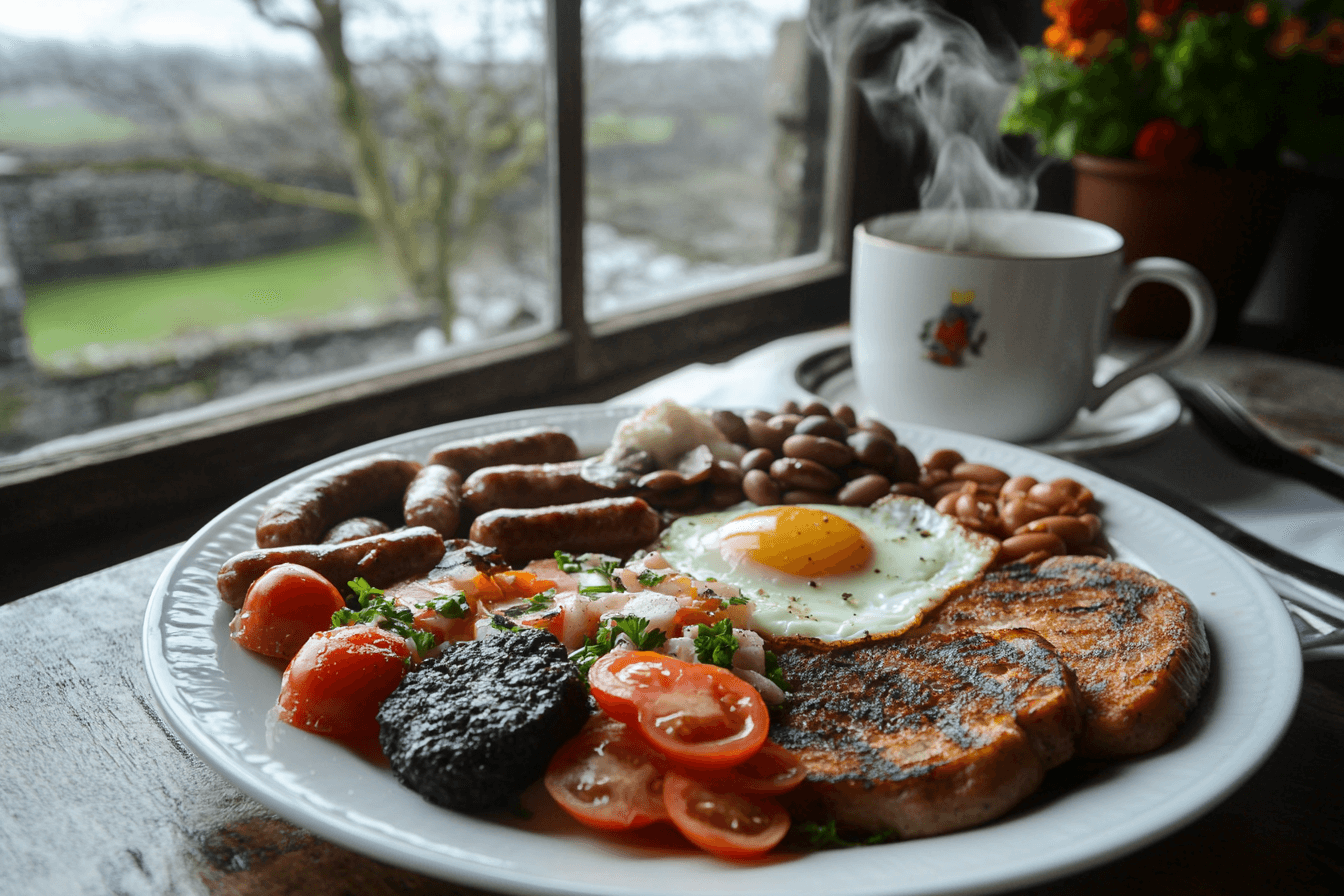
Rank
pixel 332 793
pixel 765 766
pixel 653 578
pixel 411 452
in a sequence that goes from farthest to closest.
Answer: pixel 411 452, pixel 653 578, pixel 765 766, pixel 332 793

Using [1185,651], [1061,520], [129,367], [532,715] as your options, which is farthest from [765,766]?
[129,367]

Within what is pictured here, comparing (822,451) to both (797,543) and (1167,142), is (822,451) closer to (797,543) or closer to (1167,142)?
(797,543)

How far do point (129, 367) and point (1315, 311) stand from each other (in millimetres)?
5123

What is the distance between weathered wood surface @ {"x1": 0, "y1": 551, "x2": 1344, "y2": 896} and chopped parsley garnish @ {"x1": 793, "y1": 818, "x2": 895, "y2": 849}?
139 millimetres

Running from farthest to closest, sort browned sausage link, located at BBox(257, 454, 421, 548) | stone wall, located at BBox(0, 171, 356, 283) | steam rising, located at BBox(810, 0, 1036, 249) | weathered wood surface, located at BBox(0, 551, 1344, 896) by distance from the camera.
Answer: stone wall, located at BBox(0, 171, 356, 283), steam rising, located at BBox(810, 0, 1036, 249), browned sausage link, located at BBox(257, 454, 421, 548), weathered wood surface, located at BBox(0, 551, 1344, 896)

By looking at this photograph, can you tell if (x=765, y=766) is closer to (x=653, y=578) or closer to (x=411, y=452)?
(x=653, y=578)

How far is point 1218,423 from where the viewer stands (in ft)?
7.12

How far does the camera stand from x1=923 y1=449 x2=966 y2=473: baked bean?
1.92 meters

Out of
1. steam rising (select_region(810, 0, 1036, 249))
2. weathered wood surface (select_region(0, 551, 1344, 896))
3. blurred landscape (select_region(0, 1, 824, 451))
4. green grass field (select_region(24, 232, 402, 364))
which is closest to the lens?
weathered wood surface (select_region(0, 551, 1344, 896))

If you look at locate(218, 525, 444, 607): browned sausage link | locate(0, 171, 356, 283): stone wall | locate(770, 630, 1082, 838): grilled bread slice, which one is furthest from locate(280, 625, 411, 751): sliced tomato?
locate(0, 171, 356, 283): stone wall

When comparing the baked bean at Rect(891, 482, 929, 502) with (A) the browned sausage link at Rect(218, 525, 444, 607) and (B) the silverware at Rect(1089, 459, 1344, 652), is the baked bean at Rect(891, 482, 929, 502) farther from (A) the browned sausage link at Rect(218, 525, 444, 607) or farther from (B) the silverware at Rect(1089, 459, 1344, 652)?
(A) the browned sausage link at Rect(218, 525, 444, 607)

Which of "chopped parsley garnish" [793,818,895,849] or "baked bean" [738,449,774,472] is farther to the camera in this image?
"baked bean" [738,449,774,472]

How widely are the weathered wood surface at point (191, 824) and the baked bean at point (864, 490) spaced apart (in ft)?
2.59

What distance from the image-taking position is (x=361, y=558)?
145 centimetres
